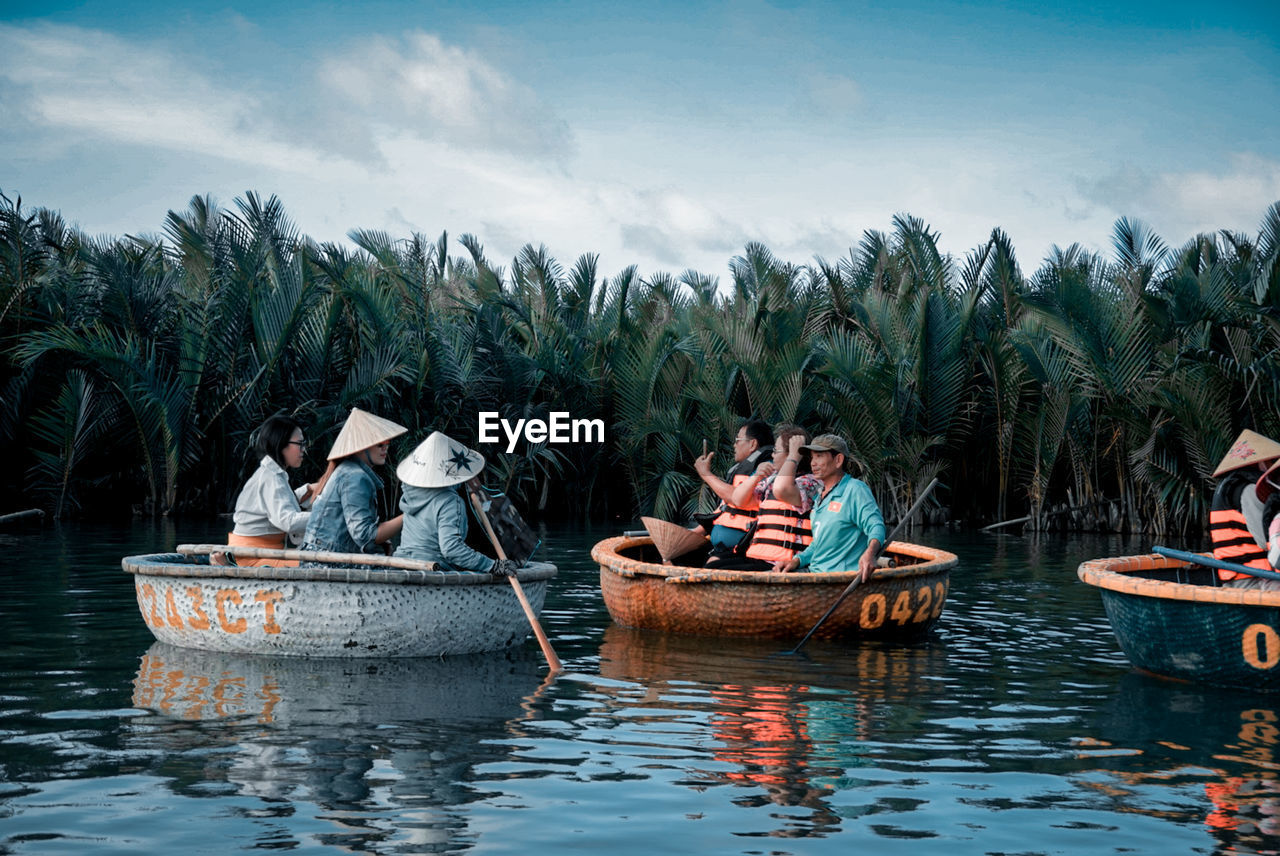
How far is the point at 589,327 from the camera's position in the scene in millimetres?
22953

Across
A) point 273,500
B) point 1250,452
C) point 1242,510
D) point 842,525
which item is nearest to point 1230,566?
point 1242,510

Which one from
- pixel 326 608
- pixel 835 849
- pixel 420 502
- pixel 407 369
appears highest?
pixel 407 369

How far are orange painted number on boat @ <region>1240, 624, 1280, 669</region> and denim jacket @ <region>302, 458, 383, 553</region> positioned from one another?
4993 millimetres

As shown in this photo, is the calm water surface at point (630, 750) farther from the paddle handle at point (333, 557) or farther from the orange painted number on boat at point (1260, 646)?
the paddle handle at point (333, 557)

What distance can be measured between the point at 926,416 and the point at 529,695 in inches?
518

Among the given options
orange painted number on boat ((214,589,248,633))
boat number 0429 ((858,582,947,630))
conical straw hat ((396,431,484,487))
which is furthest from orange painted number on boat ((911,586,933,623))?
orange painted number on boat ((214,589,248,633))

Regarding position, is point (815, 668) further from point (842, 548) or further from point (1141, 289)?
point (1141, 289)

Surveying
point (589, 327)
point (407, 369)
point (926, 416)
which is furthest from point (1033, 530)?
point (407, 369)

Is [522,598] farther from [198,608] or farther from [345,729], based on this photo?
[345,729]

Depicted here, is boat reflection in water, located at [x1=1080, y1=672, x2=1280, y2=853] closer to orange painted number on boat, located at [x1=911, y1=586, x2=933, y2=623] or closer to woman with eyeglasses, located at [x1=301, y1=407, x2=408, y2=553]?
orange painted number on boat, located at [x1=911, y1=586, x2=933, y2=623]

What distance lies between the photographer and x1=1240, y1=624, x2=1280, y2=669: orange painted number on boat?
7.42 m

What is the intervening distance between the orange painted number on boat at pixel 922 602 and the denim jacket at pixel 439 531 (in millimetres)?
3055

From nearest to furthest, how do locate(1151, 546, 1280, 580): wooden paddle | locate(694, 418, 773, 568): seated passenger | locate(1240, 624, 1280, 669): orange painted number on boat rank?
locate(1240, 624, 1280, 669): orange painted number on boat < locate(1151, 546, 1280, 580): wooden paddle < locate(694, 418, 773, 568): seated passenger

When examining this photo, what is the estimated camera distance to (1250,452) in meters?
8.34
